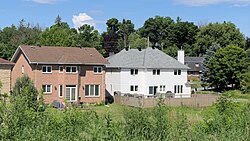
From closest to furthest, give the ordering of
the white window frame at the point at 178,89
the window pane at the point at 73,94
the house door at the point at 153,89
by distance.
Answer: the window pane at the point at 73,94 → the house door at the point at 153,89 → the white window frame at the point at 178,89

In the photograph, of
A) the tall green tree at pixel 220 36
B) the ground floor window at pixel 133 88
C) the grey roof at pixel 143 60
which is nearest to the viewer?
the ground floor window at pixel 133 88

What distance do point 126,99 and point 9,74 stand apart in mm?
12519

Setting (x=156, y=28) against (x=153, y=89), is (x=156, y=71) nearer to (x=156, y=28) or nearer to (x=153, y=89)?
(x=153, y=89)

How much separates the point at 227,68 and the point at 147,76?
646 inches

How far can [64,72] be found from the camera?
1447 inches

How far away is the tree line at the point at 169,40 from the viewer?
180 ft

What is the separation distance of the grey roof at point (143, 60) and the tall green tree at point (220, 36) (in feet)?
150

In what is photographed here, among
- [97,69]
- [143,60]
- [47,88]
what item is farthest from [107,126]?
[143,60]

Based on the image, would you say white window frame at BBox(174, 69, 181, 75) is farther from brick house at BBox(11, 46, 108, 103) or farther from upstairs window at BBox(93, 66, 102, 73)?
upstairs window at BBox(93, 66, 102, 73)

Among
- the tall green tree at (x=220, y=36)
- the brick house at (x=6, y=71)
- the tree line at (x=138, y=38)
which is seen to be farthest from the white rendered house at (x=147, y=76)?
the tall green tree at (x=220, y=36)

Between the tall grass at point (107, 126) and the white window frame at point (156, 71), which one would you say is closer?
the tall grass at point (107, 126)

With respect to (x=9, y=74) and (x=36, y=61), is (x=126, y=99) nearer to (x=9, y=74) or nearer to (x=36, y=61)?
(x=36, y=61)

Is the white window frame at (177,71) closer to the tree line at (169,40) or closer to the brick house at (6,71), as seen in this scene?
the tree line at (169,40)

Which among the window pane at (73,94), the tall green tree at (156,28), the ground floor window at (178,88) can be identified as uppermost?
the tall green tree at (156,28)
